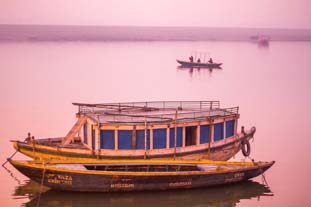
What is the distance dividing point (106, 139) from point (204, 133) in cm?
347

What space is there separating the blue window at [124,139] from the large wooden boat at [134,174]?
0.71 metres

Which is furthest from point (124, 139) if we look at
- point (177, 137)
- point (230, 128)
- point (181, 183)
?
point (230, 128)

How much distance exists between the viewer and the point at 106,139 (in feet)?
53.5

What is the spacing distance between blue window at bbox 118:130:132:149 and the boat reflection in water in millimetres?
1626

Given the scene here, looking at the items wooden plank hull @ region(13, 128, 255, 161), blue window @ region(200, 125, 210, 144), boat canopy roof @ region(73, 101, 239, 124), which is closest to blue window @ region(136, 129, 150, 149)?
wooden plank hull @ region(13, 128, 255, 161)

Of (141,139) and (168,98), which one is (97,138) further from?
(168,98)

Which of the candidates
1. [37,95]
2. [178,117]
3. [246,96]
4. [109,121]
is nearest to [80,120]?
[109,121]

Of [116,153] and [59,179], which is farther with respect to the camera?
[116,153]

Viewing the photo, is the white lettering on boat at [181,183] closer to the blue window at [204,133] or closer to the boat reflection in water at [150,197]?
the boat reflection in water at [150,197]

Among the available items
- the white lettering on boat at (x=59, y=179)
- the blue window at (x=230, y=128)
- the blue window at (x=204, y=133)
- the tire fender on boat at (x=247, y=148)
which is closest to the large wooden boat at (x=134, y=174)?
the white lettering on boat at (x=59, y=179)

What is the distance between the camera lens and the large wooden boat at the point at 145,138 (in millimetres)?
16297

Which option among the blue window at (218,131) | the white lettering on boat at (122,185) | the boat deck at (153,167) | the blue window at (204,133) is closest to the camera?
the white lettering on boat at (122,185)

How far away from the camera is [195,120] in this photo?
17.2 meters

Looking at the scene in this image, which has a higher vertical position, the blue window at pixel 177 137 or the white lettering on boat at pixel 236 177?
the blue window at pixel 177 137
